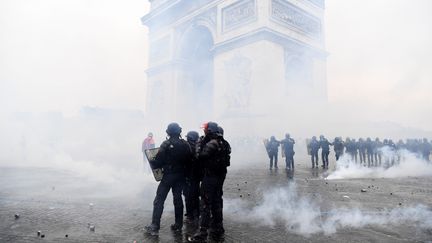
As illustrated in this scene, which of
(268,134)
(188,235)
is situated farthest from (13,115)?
(188,235)

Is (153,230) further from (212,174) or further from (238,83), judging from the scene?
(238,83)

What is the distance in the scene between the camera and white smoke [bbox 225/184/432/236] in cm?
418

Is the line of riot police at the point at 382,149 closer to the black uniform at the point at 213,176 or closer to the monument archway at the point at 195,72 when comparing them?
the black uniform at the point at 213,176

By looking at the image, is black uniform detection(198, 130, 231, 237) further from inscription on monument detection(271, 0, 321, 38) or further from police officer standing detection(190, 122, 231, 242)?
inscription on monument detection(271, 0, 321, 38)

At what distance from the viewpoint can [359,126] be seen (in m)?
31.1

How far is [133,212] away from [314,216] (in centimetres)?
306

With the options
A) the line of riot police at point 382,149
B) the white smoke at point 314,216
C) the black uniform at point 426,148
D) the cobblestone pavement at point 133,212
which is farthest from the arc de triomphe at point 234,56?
the white smoke at point 314,216

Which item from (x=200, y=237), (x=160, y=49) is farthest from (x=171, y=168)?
(x=160, y=49)

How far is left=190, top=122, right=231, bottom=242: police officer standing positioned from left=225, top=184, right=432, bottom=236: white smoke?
33.6 inches

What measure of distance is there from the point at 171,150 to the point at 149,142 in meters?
6.96

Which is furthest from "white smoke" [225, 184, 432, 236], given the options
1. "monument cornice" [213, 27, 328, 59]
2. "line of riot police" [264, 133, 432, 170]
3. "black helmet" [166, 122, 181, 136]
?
"monument cornice" [213, 27, 328, 59]

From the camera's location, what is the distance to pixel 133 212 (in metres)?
5.03

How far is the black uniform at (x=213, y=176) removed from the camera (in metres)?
3.71

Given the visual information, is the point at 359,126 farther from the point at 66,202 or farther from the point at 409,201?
the point at 66,202
